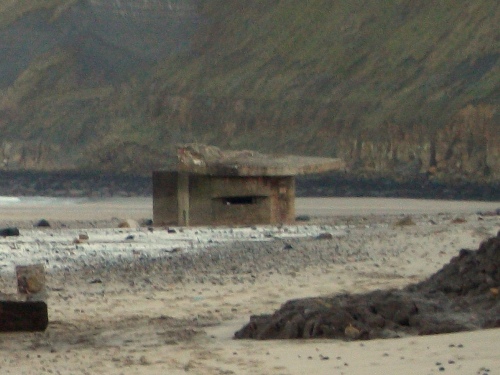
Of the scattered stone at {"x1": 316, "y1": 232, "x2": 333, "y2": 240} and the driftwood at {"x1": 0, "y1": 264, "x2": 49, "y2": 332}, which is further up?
the scattered stone at {"x1": 316, "y1": 232, "x2": 333, "y2": 240}

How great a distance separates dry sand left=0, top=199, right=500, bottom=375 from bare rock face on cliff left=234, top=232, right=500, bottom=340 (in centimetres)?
20

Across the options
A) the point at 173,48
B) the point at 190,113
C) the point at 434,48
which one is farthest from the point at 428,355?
the point at 173,48

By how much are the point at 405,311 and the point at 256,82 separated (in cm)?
4817

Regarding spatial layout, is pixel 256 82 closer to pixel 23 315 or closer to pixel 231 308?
pixel 231 308

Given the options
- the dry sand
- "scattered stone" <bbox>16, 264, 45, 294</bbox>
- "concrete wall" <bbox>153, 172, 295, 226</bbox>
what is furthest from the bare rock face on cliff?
"concrete wall" <bbox>153, 172, 295, 226</bbox>

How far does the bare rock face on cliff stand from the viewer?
7.55m

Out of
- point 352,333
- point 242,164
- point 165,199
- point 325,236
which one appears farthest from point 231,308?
point 165,199

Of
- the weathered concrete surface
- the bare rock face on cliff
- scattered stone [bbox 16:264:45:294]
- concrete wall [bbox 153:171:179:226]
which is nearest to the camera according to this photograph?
the bare rock face on cliff

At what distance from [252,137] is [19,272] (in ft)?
145

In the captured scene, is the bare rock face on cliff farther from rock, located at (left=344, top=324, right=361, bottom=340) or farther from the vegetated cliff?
the vegetated cliff

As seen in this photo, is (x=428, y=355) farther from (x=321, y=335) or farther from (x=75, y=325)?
(x=75, y=325)

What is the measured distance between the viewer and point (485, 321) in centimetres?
751

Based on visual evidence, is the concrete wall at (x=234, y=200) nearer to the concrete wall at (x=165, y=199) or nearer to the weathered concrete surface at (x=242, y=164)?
the concrete wall at (x=165, y=199)

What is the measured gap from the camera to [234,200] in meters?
18.2
